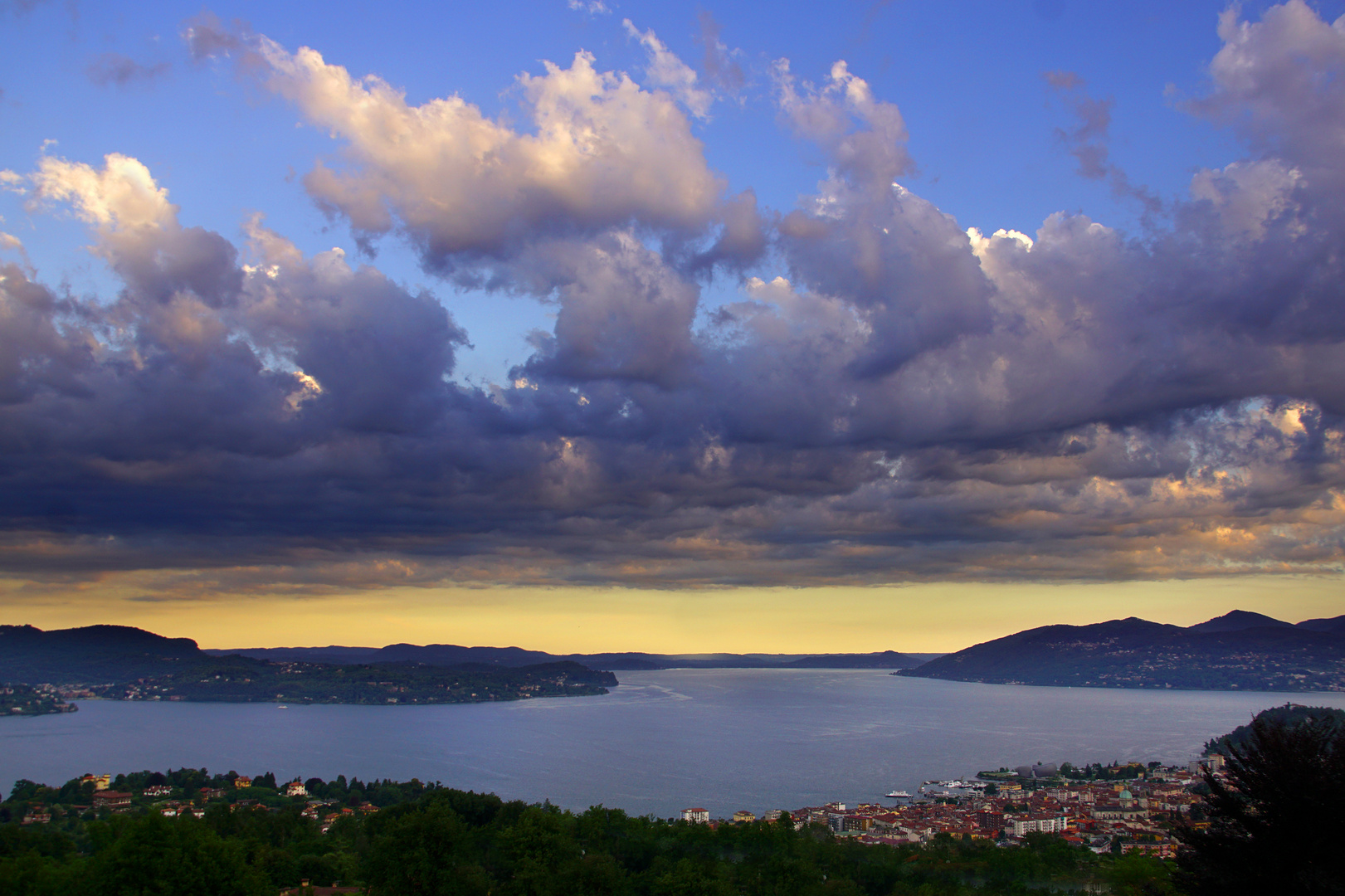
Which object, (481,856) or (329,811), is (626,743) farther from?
(481,856)

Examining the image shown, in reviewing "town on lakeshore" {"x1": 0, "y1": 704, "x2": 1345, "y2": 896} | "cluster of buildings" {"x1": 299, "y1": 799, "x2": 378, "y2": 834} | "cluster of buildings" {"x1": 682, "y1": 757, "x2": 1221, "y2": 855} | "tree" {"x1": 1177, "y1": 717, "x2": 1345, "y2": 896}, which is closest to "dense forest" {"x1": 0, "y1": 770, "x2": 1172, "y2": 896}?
"town on lakeshore" {"x1": 0, "y1": 704, "x2": 1345, "y2": 896}

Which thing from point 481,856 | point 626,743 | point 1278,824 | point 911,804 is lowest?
point 626,743

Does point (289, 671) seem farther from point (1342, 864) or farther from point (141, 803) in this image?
point (1342, 864)

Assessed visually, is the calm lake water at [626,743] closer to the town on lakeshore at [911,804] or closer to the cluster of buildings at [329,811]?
the town on lakeshore at [911,804]

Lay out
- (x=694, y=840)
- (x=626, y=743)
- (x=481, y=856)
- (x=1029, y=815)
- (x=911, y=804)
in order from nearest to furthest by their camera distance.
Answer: (x=481, y=856)
(x=694, y=840)
(x=1029, y=815)
(x=911, y=804)
(x=626, y=743)

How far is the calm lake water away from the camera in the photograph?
71.8 meters

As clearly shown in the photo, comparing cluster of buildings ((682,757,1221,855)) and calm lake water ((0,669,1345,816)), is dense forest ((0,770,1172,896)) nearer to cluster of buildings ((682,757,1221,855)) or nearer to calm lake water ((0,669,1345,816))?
cluster of buildings ((682,757,1221,855))

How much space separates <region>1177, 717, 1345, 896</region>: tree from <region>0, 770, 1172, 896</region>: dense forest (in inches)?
136

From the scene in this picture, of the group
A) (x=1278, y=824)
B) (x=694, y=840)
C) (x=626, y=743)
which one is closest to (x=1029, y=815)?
(x=694, y=840)

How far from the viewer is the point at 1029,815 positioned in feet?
176

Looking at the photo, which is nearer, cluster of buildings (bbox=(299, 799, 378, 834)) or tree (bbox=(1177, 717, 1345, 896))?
tree (bbox=(1177, 717, 1345, 896))

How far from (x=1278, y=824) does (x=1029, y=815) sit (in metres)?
48.0

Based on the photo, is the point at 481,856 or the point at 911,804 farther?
the point at 911,804

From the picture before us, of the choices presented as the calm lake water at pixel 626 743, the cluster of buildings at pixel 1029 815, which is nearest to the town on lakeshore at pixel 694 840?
the cluster of buildings at pixel 1029 815
